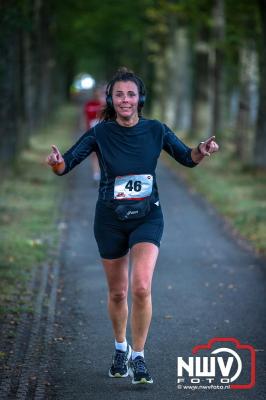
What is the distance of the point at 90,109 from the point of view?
68.1ft

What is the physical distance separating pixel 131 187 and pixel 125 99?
61cm

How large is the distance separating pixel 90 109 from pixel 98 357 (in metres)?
13.8

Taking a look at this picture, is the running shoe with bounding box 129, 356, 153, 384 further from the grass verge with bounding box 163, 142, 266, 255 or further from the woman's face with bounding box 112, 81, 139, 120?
the grass verge with bounding box 163, 142, 266, 255

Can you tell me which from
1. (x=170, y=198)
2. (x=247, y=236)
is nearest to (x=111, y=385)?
(x=247, y=236)

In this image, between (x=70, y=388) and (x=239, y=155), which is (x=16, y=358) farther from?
(x=239, y=155)

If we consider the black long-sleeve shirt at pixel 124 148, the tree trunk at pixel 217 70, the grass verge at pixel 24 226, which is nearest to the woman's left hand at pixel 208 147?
the black long-sleeve shirt at pixel 124 148

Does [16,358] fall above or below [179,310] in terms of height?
below

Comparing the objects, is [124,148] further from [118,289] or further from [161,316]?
[161,316]

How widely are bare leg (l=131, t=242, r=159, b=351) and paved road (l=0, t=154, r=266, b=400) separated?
39 cm

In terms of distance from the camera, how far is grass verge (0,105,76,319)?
10047 millimetres

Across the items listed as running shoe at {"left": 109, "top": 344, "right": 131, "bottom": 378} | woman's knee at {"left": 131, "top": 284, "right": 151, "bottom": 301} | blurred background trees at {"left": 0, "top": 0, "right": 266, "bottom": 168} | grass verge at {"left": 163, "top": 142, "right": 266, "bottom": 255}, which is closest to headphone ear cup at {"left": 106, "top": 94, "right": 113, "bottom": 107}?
woman's knee at {"left": 131, "top": 284, "right": 151, "bottom": 301}

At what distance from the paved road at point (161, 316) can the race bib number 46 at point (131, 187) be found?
1.32 meters

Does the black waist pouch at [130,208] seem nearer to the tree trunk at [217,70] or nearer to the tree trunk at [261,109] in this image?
the tree trunk at [261,109]

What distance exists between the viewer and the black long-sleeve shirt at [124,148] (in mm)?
6402
